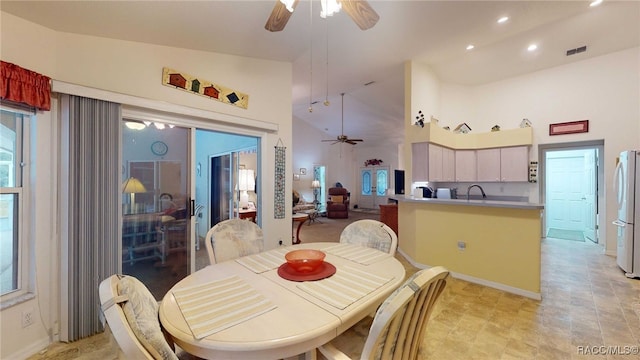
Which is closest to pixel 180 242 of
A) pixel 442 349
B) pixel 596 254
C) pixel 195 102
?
pixel 195 102

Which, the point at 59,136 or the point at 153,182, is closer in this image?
the point at 59,136

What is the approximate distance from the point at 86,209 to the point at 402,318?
2444mm

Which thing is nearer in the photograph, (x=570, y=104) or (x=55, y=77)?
(x=55, y=77)

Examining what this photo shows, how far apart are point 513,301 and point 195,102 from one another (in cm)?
403

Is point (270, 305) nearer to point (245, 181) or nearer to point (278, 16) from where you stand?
point (278, 16)

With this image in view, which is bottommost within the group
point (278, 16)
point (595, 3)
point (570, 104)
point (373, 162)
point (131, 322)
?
Result: point (131, 322)

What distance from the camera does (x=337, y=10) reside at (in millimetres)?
1646

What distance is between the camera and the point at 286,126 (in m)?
3.55

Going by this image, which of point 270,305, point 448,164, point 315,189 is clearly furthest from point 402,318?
point 315,189

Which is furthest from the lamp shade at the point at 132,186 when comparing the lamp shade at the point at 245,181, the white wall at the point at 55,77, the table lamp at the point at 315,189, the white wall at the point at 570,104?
the table lamp at the point at 315,189

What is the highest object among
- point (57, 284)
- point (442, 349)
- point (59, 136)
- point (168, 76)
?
point (168, 76)

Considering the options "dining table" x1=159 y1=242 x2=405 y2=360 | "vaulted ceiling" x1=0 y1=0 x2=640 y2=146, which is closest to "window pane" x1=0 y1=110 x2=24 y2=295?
"vaulted ceiling" x1=0 y1=0 x2=640 y2=146

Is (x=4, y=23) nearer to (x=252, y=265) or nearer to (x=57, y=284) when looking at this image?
(x=57, y=284)

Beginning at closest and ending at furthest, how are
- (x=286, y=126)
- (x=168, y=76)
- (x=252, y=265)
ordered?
(x=252, y=265) → (x=168, y=76) → (x=286, y=126)
